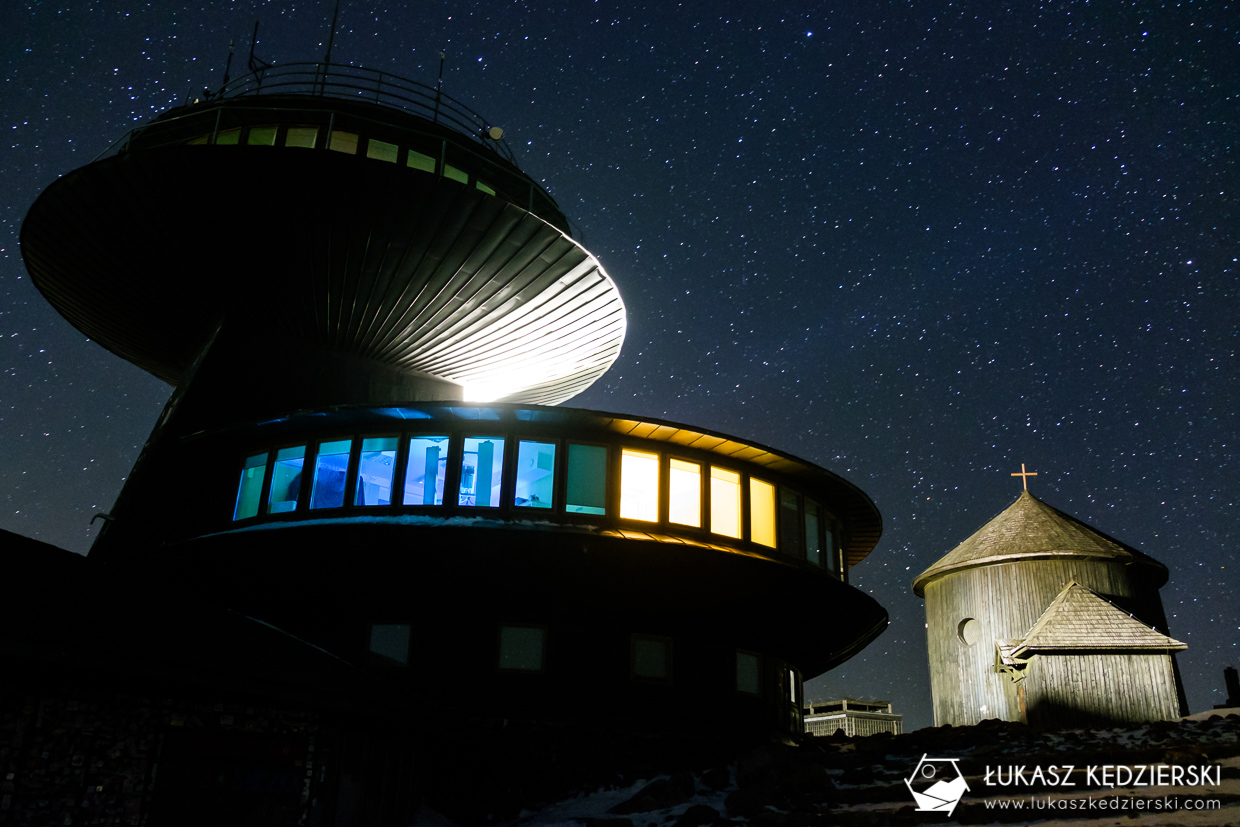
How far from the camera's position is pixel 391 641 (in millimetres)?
19172

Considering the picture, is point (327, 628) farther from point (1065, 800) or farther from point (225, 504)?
point (1065, 800)

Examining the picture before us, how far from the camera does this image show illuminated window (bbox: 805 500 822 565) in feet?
70.5

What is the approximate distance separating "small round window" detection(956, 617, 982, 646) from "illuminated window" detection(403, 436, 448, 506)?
25.6 metres

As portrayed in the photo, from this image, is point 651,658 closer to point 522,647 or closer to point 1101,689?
point 522,647

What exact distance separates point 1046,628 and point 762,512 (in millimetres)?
15041

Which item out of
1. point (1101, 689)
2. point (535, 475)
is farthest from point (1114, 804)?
point (1101, 689)

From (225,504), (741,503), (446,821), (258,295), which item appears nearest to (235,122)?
(258,295)

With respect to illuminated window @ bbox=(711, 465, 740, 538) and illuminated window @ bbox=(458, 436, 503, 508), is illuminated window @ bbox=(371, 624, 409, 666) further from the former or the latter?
illuminated window @ bbox=(711, 465, 740, 538)

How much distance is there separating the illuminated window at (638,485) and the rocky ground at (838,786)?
4.86m

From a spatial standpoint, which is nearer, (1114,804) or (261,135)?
(1114,804)

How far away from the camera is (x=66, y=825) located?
887cm

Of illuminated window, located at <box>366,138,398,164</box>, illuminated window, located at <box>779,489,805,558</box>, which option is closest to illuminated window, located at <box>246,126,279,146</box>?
illuminated window, located at <box>366,138,398,164</box>

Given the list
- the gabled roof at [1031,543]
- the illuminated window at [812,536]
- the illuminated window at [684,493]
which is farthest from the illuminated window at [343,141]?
the gabled roof at [1031,543]

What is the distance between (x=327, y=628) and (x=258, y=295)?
8689 millimetres
